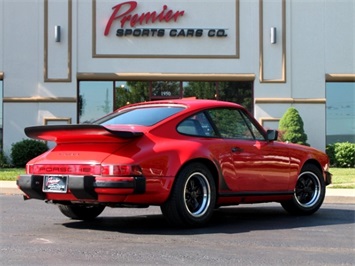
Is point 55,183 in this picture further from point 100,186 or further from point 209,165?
point 209,165

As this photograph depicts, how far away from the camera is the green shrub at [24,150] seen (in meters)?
21.5

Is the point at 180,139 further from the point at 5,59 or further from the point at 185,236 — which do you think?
the point at 5,59

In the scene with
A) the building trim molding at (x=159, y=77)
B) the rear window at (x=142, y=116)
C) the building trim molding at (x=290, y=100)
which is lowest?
the rear window at (x=142, y=116)

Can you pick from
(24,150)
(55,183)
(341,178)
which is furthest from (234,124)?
(24,150)

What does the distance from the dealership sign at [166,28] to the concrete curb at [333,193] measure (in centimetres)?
914

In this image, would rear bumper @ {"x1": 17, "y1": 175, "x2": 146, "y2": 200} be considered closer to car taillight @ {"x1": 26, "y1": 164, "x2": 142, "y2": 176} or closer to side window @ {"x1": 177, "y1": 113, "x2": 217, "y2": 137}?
car taillight @ {"x1": 26, "y1": 164, "x2": 142, "y2": 176}

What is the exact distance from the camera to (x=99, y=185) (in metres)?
6.81

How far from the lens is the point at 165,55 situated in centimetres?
2272

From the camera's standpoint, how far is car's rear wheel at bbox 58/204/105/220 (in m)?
8.20

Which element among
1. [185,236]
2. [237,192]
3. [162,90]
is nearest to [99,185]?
[185,236]

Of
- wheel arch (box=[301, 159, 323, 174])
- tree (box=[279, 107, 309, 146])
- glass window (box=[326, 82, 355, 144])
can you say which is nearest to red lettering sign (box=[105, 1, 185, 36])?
tree (box=[279, 107, 309, 146])

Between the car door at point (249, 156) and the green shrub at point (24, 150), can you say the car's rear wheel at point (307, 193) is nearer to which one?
the car door at point (249, 156)

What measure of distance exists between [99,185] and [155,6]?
16.9 meters

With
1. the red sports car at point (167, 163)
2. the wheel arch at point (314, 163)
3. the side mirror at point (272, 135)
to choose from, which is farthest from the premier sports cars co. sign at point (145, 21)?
the side mirror at point (272, 135)
